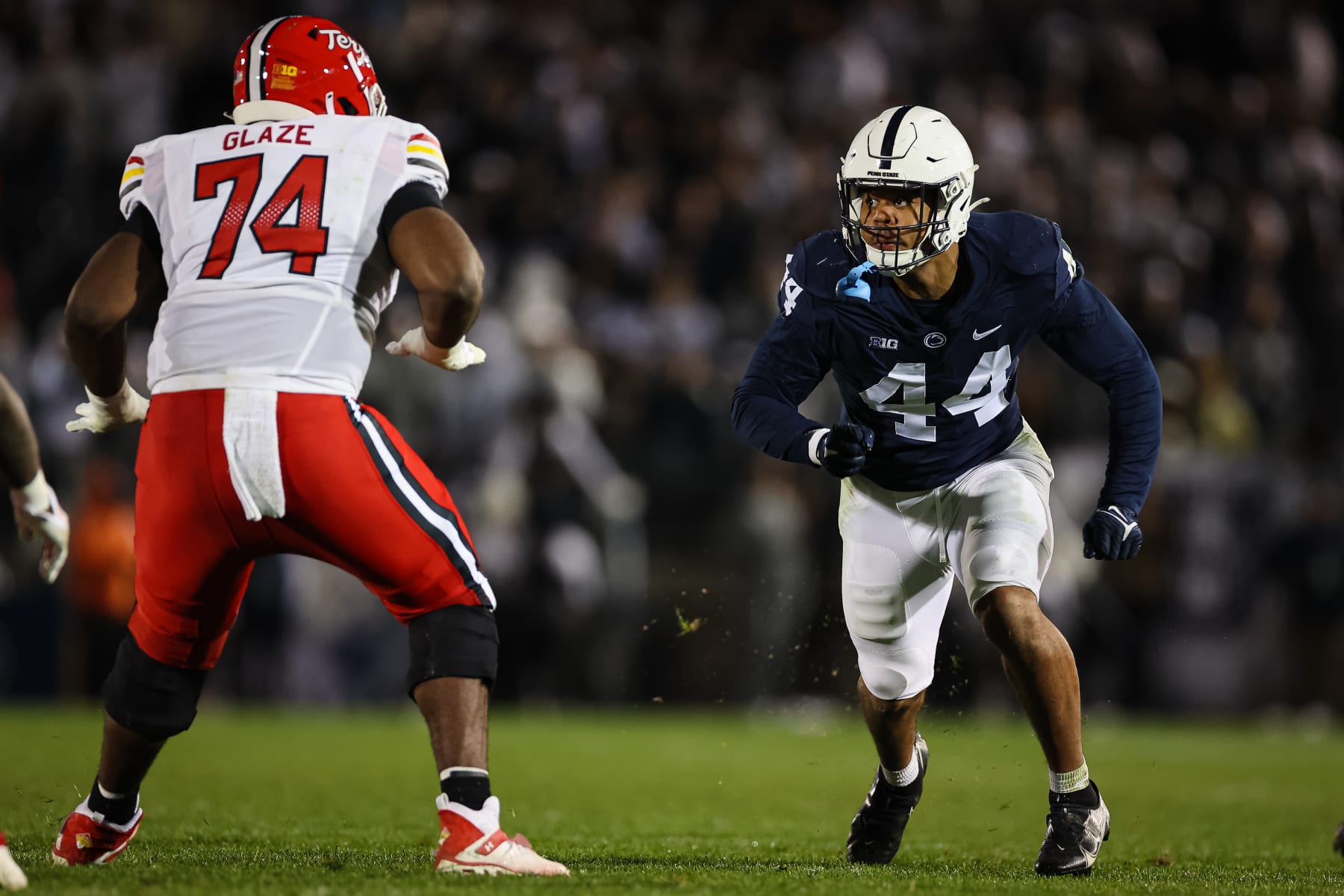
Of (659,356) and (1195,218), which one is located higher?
(1195,218)

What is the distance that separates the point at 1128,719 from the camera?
11.0 m

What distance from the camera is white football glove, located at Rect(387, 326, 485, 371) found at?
358 cm

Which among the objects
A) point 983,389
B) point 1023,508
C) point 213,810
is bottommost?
point 213,810

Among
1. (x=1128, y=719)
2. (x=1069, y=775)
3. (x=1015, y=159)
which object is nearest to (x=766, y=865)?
(x=1069, y=775)

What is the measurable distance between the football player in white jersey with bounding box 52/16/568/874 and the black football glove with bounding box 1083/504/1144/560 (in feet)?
5.31

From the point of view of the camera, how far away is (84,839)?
12.2 feet

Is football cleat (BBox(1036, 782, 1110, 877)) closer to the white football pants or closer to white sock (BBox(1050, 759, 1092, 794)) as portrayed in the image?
white sock (BBox(1050, 759, 1092, 794))

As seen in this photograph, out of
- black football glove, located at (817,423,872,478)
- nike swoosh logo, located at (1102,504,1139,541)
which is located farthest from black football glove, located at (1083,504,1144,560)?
black football glove, located at (817,423,872,478)

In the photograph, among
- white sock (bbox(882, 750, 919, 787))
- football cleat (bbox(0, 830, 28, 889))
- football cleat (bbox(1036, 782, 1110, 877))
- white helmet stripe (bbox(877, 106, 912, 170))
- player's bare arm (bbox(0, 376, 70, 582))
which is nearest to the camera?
football cleat (bbox(0, 830, 28, 889))

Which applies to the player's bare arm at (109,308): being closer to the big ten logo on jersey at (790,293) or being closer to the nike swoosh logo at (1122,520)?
the big ten logo on jersey at (790,293)

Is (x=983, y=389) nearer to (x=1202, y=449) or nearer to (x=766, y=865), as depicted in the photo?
(x=766, y=865)

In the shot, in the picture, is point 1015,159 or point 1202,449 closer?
point 1202,449

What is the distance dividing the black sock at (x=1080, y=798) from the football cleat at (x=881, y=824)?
0.52 m

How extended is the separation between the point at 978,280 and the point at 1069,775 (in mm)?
1305
